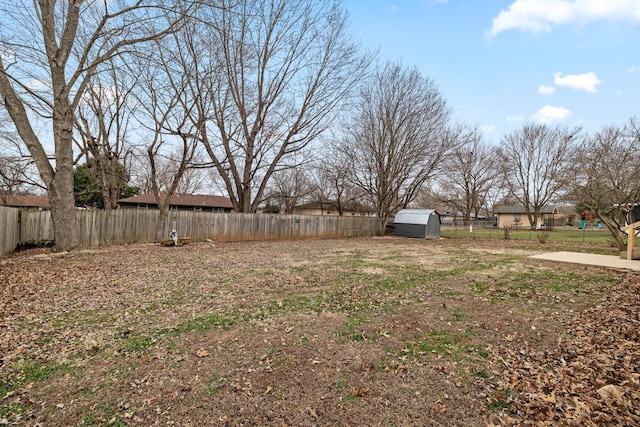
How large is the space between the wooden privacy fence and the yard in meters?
5.27

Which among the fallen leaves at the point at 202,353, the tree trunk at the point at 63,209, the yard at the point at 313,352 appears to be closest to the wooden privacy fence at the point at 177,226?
the tree trunk at the point at 63,209

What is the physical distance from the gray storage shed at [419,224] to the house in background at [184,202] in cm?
1755

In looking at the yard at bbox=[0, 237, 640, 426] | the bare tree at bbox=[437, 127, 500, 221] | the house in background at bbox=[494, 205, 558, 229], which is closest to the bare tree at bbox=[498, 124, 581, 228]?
the bare tree at bbox=[437, 127, 500, 221]

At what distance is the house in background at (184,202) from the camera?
29.5 metres

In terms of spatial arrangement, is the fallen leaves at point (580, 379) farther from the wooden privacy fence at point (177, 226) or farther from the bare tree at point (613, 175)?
the wooden privacy fence at point (177, 226)

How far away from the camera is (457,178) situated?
1439 inches

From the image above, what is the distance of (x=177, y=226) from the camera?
14.2 meters

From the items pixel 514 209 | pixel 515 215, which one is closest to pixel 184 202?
pixel 515 215

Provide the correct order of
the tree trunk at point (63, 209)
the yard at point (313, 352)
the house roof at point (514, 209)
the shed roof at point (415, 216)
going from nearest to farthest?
the yard at point (313, 352), the tree trunk at point (63, 209), the shed roof at point (415, 216), the house roof at point (514, 209)

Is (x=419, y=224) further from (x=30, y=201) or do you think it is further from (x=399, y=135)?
(x=30, y=201)

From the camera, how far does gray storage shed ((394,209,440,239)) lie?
2111 cm

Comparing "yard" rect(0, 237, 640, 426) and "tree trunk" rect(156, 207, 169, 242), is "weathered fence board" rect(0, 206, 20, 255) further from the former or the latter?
"tree trunk" rect(156, 207, 169, 242)

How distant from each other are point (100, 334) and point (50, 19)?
1013 cm

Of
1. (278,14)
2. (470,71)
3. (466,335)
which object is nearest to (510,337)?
(466,335)
